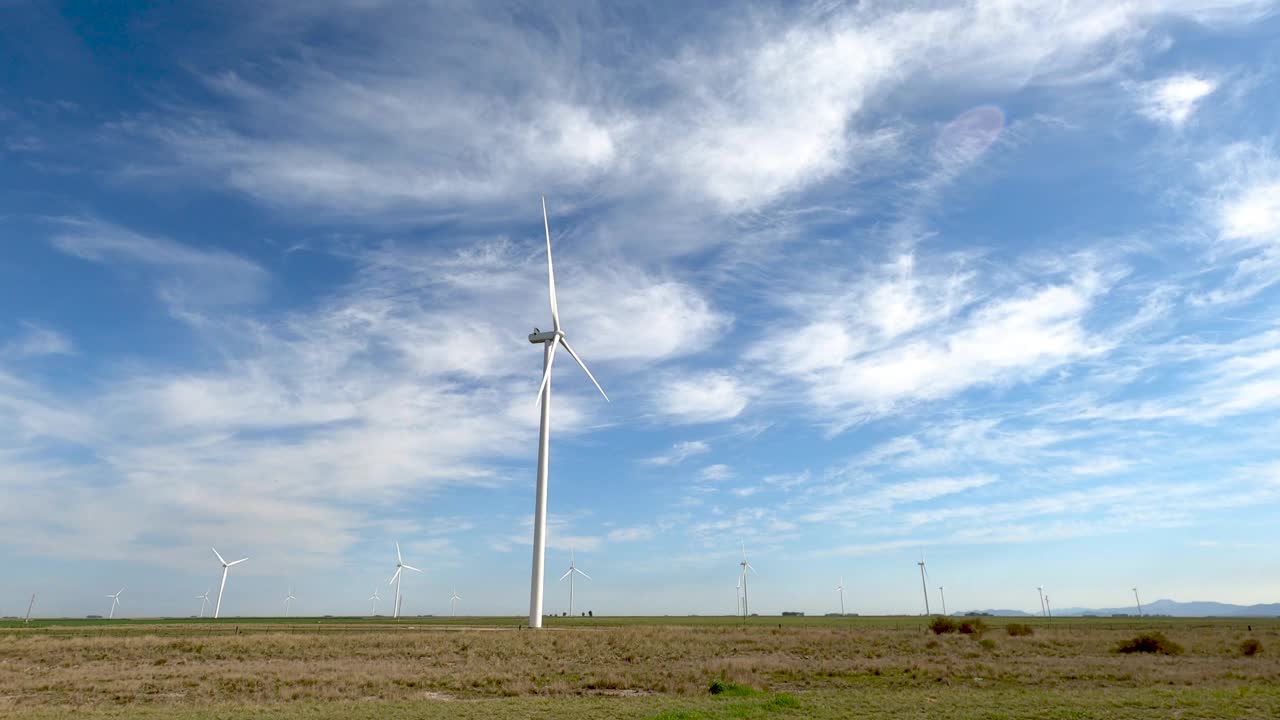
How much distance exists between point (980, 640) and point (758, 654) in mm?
23738

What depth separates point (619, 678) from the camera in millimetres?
37344

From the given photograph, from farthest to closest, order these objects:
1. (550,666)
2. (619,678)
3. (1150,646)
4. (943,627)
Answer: (943,627)
(1150,646)
(550,666)
(619,678)

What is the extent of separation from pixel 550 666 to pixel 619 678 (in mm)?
8381

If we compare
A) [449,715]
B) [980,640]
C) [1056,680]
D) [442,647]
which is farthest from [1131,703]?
[442,647]

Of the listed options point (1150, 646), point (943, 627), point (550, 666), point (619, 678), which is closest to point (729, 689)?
point (619, 678)

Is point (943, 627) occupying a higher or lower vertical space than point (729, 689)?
higher

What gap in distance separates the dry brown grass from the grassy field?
0.17 meters

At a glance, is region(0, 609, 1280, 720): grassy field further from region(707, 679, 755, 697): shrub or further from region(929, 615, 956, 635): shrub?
region(929, 615, 956, 635): shrub

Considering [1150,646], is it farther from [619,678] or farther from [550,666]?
[550,666]

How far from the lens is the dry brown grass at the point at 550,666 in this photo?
1339 inches

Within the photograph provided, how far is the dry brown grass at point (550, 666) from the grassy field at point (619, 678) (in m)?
0.17

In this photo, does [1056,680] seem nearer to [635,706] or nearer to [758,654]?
[758,654]

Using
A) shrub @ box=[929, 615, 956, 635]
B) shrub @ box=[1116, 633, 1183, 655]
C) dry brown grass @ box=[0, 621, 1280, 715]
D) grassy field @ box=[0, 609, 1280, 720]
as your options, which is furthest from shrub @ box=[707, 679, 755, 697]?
shrub @ box=[929, 615, 956, 635]

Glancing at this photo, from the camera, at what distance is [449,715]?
84.9ft
